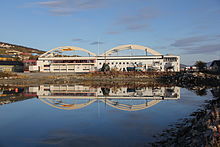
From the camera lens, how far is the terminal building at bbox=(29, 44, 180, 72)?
76.9 metres

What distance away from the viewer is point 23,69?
92.6 meters

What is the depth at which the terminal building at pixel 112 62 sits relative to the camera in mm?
76875

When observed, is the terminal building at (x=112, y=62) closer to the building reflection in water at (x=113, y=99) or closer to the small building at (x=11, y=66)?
the small building at (x=11, y=66)

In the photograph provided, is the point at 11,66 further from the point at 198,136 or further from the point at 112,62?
the point at 198,136

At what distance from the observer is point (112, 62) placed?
3132 inches

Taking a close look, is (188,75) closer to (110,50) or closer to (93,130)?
(110,50)

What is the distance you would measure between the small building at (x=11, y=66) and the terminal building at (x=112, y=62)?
24.0ft

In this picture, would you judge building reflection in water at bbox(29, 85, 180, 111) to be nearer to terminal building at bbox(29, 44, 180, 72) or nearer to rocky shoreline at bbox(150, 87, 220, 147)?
rocky shoreline at bbox(150, 87, 220, 147)

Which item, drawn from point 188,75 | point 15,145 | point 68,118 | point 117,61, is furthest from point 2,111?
point 117,61

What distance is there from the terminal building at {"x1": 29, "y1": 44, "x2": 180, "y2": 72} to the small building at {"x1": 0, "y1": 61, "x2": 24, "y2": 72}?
730 cm

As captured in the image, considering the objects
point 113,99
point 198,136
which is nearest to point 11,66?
point 113,99

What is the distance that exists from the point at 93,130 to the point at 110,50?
2701 inches

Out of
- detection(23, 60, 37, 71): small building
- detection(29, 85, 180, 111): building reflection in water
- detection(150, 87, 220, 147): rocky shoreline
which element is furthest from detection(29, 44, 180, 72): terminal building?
detection(150, 87, 220, 147): rocky shoreline

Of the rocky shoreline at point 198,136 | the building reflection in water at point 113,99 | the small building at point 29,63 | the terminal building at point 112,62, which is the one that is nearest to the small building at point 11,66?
the small building at point 29,63
